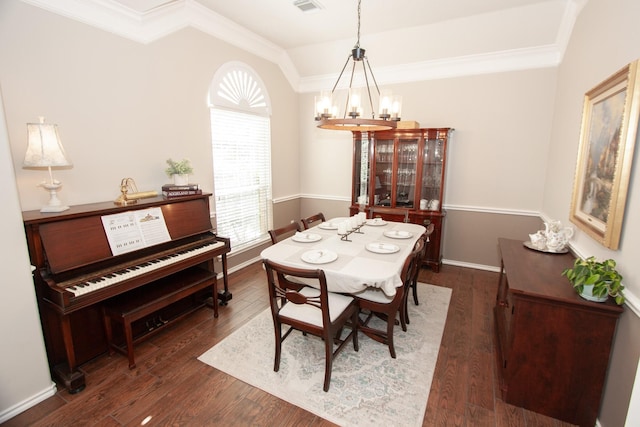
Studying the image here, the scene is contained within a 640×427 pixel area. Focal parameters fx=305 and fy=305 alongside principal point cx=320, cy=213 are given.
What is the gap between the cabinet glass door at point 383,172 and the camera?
4.36 m

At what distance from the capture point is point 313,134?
505 cm

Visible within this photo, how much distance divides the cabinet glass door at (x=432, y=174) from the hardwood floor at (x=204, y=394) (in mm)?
1766

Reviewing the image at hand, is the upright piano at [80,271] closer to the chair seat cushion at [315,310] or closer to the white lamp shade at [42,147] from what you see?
the white lamp shade at [42,147]

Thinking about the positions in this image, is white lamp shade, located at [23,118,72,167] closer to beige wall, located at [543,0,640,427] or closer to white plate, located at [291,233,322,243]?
white plate, located at [291,233,322,243]

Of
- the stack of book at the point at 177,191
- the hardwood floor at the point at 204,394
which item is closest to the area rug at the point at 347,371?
the hardwood floor at the point at 204,394

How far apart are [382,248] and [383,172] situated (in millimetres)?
2137

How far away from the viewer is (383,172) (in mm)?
4438

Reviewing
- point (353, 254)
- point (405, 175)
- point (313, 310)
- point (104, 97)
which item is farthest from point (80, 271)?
point (405, 175)

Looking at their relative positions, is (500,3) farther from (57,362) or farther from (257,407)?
(57,362)

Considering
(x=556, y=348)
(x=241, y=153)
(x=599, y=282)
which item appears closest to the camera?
(x=599, y=282)

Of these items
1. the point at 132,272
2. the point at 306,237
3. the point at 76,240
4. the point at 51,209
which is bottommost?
the point at 132,272

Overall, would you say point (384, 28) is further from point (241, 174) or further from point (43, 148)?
point (43, 148)

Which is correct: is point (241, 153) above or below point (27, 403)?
above

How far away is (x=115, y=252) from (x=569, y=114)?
4148mm
